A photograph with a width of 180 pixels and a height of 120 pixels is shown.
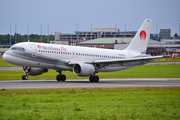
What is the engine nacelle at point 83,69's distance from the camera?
A: 3419 cm

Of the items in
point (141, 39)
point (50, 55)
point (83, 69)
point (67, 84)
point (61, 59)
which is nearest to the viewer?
point (67, 84)

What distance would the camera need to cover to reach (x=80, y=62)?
116 feet

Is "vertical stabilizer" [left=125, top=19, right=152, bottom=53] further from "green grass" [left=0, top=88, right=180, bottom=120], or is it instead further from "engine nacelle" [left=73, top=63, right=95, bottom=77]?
"green grass" [left=0, top=88, right=180, bottom=120]

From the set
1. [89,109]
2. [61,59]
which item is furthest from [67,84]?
[89,109]

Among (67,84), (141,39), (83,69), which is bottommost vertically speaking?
(67,84)

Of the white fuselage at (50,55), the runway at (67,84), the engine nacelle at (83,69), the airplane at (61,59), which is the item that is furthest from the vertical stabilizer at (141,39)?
the engine nacelle at (83,69)

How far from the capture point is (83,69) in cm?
3422

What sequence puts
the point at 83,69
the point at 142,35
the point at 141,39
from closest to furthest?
1. the point at 83,69
2. the point at 142,35
3. the point at 141,39

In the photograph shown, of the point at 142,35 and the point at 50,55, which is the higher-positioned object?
the point at 142,35

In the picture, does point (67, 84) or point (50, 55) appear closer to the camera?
point (67, 84)

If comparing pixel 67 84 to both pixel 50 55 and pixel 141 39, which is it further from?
pixel 141 39

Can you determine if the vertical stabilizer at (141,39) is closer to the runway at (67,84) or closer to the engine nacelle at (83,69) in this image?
the runway at (67,84)

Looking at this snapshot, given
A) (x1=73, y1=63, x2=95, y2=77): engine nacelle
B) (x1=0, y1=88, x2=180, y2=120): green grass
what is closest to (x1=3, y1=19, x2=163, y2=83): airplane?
(x1=73, y1=63, x2=95, y2=77): engine nacelle

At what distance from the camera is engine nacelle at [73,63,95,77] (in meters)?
34.2
